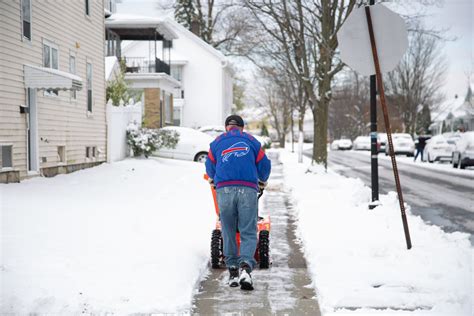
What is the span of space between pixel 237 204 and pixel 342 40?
2.82 m

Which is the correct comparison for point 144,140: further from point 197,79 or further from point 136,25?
point 197,79

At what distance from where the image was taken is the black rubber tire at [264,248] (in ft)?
24.7

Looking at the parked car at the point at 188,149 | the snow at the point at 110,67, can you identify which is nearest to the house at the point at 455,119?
the parked car at the point at 188,149

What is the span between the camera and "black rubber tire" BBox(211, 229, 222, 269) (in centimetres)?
752

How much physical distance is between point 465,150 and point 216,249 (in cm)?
2229

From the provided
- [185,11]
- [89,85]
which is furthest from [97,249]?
[185,11]

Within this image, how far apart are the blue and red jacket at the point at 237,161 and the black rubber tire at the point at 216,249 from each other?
80 centimetres

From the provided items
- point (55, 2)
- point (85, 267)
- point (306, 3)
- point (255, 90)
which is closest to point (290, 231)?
point (85, 267)

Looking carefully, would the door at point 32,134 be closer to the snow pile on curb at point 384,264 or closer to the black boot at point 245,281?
the snow pile on curb at point 384,264

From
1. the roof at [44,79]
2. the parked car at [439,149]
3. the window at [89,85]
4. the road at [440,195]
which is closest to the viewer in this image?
the road at [440,195]

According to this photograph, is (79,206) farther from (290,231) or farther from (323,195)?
(323,195)

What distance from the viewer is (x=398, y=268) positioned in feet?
22.9

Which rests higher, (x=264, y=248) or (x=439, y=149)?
(x=439, y=149)

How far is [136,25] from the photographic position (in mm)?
32844
